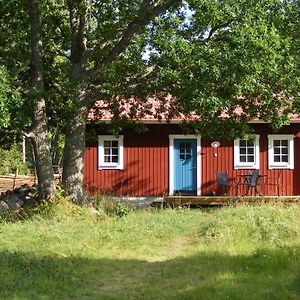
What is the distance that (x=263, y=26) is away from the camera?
1209 cm

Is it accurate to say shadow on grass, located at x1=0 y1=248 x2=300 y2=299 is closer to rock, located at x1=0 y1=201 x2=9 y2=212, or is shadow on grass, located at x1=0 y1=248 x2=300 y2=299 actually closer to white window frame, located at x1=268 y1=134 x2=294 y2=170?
rock, located at x1=0 y1=201 x2=9 y2=212

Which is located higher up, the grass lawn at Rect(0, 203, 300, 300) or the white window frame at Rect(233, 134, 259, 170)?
the white window frame at Rect(233, 134, 259, 170)

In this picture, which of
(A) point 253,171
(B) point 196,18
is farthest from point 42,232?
(A) point 253,171

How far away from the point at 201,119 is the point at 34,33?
5.20 metres

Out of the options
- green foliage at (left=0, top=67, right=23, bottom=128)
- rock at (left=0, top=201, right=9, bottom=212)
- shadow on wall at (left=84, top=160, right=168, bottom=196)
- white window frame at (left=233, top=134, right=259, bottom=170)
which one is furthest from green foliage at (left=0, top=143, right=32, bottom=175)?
green foliage at (left=0, top=67, right=23, bottom=128)

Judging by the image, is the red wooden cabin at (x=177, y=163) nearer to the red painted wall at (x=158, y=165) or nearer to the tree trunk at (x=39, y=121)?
the red painted wall at (x=158, y=165)

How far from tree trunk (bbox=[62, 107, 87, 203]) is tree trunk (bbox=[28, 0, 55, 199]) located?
33.5 inches

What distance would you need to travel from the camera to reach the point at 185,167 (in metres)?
19.6

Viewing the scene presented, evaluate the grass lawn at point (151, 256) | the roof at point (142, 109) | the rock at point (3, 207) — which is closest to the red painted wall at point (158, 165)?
the roof at point (142, 109)

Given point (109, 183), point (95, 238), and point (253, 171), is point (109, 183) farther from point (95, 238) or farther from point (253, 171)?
point (95, 238)

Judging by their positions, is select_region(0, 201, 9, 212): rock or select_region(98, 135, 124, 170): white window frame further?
select_region(98, 135, 124, 170): white window frame

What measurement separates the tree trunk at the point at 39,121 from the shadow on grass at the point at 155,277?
16.5 ft

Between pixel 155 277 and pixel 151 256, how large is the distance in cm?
166

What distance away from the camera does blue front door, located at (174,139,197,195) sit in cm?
1962
